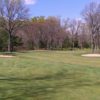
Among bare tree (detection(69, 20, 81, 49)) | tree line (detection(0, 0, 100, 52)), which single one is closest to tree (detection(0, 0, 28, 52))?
tree line (detection(0, 0, 100, 52))

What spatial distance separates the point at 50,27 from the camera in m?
93.8

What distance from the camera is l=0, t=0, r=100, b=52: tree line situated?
62688mm

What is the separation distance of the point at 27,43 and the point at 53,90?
7584cm

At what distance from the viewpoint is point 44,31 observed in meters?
91.8

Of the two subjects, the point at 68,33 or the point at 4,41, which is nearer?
the point at 4,41

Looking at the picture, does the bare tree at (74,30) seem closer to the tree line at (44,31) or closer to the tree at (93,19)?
the tree line at (44,31)

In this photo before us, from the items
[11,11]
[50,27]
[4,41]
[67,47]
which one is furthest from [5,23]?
[67,47]

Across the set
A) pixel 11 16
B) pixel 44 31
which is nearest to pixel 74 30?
pixel 44 31

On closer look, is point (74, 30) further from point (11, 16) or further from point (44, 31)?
point (11, 16)

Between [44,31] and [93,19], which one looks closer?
[93,19]

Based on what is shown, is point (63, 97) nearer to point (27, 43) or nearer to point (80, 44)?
point (27, 43)

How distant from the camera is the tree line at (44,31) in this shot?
62688 mm

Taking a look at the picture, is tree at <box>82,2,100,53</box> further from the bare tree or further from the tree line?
the bare tree

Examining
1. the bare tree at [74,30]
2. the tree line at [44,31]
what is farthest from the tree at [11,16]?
the bare tree at [74,30]
